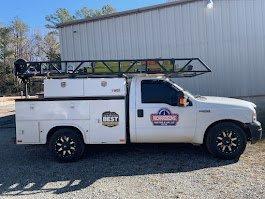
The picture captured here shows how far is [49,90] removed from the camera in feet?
29.0

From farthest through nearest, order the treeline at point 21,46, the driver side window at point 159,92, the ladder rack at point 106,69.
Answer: the treeline at point 21,46
the ladder rack at point 106,69
the driver side window at point 159,92

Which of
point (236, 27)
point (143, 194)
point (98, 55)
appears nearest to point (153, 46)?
point (98, 55)

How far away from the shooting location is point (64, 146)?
8.94m

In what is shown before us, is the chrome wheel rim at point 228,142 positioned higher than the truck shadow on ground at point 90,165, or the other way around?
the chrome wheel rim at point 228,142

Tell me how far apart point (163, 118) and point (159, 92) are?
58 centimetres

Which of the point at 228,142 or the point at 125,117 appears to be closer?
the point at 228,142

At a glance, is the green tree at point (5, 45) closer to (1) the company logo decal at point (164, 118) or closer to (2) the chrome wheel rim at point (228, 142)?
(1) the company logo decal at point (164, 118)

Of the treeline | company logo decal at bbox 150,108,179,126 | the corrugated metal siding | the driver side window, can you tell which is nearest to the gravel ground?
company logo decal at bbox 150,108,179,126

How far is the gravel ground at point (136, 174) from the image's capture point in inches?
266

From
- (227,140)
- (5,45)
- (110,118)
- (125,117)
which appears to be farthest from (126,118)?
(5,45)

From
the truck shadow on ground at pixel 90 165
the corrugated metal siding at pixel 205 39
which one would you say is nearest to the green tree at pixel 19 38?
the corrugated metal siding at pixel 205 39

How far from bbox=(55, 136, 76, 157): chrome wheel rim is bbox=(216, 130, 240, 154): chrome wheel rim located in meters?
3.16

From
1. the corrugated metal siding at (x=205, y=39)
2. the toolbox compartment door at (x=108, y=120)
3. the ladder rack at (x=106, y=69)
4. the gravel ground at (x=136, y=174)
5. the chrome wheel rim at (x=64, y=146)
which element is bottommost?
the gravel ground at (x=136, y=174)

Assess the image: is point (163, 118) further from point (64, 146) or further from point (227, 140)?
point (64, 146)
